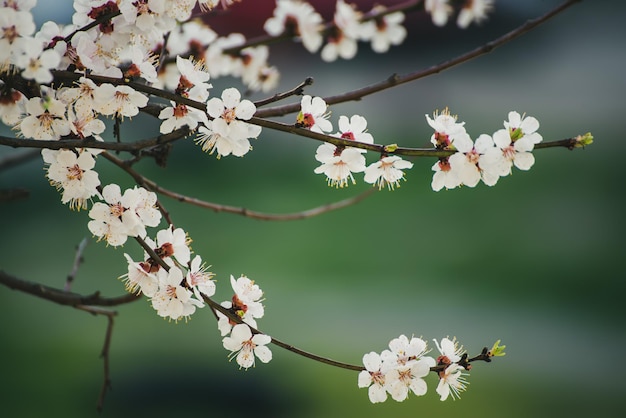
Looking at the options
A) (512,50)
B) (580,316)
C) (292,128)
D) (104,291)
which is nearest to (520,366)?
(580,316)

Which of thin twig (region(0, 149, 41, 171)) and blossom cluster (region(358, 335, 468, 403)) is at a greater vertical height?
thin twig (region(0, 149, 41, 171))

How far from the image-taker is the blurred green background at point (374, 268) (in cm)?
245

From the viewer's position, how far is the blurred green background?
2.45 meters

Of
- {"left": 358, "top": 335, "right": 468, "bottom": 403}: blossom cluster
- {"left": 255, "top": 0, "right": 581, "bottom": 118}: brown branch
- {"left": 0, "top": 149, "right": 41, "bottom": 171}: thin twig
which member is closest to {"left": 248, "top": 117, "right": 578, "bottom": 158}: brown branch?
{"left": 255, "top": 0, "right": 581, "bottom": 118}: brown branch

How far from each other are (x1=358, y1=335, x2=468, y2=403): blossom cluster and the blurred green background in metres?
1.54

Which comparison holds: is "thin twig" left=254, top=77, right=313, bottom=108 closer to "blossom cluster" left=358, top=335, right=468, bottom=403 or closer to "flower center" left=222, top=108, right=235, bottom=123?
"flower center" left=222, top=108, right=235, bottom=123

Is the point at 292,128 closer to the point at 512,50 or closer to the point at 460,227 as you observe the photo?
the point at 460,227

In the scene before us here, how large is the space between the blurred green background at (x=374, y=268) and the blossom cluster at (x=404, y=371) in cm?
154

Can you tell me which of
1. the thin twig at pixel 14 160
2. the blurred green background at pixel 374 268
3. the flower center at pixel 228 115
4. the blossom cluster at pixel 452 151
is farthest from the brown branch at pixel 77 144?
the blurred green background at pixel 374 268

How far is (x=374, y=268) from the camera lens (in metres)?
3.37

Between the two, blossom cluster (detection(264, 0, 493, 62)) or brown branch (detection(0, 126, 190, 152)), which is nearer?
brown branch (detection(0, 126, 190, 152))

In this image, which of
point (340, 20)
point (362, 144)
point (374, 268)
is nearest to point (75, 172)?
point (362, 144)

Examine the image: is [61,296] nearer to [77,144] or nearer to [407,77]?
[77,144]

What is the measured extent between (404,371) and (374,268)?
2623 mm
